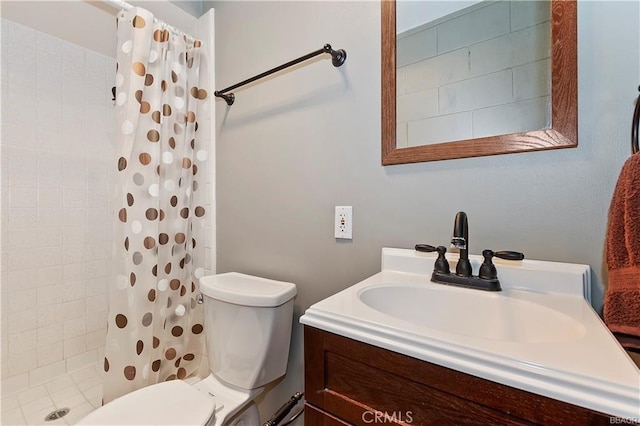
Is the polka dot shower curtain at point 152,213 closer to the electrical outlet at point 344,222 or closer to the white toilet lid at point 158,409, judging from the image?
the white toilet lid at point 158,409

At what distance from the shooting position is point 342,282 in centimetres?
109

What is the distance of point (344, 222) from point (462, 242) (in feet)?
1.42

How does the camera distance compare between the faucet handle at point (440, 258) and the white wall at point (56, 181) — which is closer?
the faucet handle at point (440, 258)

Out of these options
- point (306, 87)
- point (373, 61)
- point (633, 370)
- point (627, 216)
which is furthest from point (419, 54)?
point (633, 370)

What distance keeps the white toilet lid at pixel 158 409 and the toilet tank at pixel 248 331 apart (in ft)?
0.48

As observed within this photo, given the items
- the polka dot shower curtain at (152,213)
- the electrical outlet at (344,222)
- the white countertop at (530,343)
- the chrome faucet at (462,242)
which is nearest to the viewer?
the white countertop at (530,343)

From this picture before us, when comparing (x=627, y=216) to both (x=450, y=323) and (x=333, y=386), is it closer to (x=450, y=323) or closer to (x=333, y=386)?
(x=450, y=323)

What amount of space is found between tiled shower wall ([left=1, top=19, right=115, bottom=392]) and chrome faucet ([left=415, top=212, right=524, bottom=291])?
2.07 metres

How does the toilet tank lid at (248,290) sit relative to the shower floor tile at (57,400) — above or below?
above

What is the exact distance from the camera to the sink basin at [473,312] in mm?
618

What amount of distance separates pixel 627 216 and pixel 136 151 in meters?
1.59

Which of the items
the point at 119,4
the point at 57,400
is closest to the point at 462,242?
the point at 119,4

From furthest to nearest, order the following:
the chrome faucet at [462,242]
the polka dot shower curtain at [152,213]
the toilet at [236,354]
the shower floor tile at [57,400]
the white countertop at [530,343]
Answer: the shower floor tile at [57,400] < the polka dot shower curtain at [152,213] < the toilet at [236,354] < the chrome faucet at [462,242] < the white countertop at [530,343]

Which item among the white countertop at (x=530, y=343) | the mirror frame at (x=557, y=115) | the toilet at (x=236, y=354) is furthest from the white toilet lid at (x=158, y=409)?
the mirror frame at (x=557, y=115)
